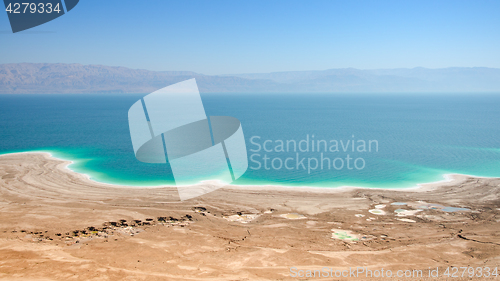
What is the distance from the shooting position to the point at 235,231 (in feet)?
46.5

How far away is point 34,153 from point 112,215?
69.7 feet

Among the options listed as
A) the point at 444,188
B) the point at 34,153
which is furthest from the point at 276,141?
the point at 34,153

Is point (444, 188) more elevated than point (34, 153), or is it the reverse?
point (34, 153)

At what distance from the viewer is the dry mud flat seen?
11.0m

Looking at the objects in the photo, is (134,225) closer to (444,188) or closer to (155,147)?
(444,188)

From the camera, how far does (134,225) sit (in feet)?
48.1

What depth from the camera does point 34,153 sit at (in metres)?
31.2

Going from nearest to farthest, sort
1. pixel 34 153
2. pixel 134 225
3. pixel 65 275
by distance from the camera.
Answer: pixel 65 275 → pixel 134 225 → pixel 34 153

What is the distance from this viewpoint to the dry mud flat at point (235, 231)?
1096 cm

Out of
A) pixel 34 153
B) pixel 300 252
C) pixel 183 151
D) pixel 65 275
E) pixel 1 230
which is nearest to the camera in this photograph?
pixel 65 275

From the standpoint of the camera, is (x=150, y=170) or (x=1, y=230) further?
(x=150, y=170)

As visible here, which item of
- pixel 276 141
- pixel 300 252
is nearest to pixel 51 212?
pixel 300 252

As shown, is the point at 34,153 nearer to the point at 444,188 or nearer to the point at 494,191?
the point at 444,188

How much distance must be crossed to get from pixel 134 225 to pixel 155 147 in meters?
22.6
